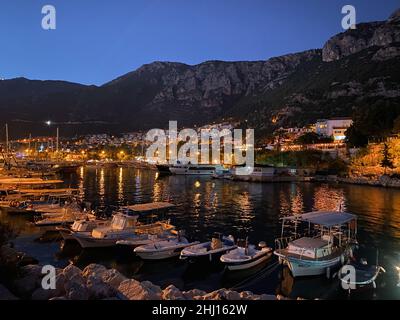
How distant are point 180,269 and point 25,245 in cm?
1243

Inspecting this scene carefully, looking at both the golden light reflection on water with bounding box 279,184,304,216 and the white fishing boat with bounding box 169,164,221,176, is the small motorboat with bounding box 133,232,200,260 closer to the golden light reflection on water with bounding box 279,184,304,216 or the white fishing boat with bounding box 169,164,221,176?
the golden light reflection on water with bounding box 279,184,304,216

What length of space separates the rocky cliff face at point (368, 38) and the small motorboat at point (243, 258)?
17711 cm

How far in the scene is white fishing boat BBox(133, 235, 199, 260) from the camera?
22734 millimetres

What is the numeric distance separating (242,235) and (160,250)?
10.1m

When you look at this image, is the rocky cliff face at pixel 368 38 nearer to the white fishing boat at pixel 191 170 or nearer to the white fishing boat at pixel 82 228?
the white fishing boat at pixel 191 170

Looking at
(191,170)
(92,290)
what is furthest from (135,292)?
(191,170)

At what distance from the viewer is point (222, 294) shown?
41.9 feet

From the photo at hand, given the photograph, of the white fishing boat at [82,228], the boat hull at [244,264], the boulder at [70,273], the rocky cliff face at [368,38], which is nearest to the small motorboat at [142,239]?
the white fishing boat at [82,228]

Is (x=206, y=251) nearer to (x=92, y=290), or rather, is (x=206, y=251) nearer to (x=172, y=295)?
(x=172, y=295)

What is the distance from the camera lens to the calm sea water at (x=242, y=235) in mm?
19172

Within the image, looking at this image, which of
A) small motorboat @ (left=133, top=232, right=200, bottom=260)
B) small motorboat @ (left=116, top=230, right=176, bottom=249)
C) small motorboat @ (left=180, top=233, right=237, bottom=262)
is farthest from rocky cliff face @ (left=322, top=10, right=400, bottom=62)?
small motorboat @ (left=133, top=232, right=200, bottom=260)

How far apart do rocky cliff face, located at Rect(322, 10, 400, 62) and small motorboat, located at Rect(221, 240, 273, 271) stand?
17711 cm
